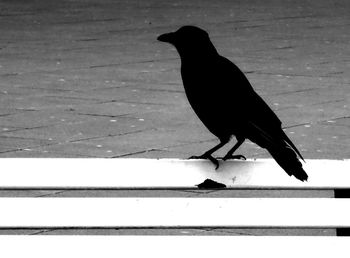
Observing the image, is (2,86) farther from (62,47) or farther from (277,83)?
(62,47)

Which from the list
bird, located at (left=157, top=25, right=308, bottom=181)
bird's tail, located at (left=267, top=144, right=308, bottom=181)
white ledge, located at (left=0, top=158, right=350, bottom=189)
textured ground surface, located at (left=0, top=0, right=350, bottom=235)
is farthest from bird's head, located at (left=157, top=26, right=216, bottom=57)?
textured ground surface, located at (left=0, top=0, right=350, bottom=235)

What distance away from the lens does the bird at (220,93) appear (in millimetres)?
3123

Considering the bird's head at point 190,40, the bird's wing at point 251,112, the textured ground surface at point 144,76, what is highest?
the bird's head at point 190,40

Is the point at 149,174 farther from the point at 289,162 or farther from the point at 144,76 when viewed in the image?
the point at 144,76

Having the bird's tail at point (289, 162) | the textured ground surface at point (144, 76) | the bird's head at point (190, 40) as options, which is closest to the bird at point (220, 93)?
the bird's head at point (190, 40)

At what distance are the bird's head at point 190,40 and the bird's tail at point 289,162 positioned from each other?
0.50m

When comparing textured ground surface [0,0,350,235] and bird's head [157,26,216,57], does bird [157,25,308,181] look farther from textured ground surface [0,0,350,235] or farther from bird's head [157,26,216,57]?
textured ground surface [0,0,350,235]

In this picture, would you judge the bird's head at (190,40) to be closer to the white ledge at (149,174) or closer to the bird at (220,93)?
the bird at (220,93)

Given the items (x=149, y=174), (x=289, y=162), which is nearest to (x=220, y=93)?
(x=149, y=174)

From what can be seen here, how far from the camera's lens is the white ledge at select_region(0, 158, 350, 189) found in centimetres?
300

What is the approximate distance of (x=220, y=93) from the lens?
328 cm

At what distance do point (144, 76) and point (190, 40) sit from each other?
8.33 metres

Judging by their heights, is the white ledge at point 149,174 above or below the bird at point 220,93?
below
